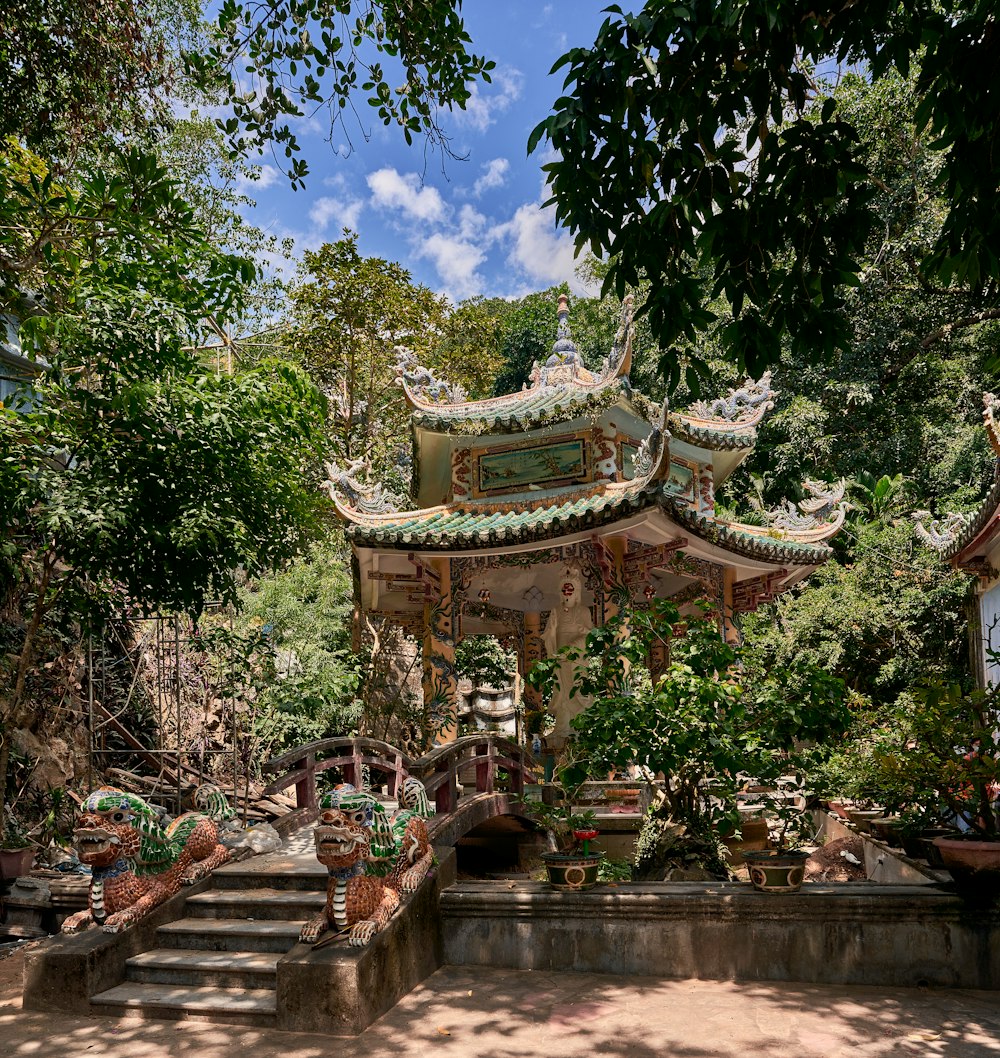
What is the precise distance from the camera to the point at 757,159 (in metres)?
4.65

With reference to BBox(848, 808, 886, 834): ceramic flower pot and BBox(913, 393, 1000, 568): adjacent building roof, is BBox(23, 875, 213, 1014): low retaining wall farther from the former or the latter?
BBox(913, 393, 1000, 568): adjacent building roof

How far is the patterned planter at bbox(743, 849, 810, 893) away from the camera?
6043mm

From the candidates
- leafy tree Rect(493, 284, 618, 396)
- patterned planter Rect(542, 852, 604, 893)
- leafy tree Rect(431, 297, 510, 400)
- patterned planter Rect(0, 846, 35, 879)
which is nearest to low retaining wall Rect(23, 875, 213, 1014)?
patterned planter Rect(0, 846, 35, 879)

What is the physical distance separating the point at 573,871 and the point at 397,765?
286 cm

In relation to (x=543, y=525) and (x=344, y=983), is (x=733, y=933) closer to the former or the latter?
(x=344, y=983)

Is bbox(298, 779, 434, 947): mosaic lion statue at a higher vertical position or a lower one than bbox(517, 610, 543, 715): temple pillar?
lower

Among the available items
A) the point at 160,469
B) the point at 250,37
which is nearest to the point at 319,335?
the point at 160,469

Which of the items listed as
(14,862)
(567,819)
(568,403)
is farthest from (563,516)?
(14,862)

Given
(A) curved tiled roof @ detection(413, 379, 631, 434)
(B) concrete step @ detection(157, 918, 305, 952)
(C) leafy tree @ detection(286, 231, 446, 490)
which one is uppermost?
(C) leafy tree @ detection(286, 231, 446, 490)

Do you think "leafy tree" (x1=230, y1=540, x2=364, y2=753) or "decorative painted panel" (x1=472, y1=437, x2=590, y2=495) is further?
"leafy tree" (x1=230, y1=540, x2=364, y2=753)

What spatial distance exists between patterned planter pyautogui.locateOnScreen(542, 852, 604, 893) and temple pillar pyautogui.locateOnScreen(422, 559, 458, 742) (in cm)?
449

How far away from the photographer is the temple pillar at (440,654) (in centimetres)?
1098

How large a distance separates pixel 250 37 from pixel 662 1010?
661 centimetres

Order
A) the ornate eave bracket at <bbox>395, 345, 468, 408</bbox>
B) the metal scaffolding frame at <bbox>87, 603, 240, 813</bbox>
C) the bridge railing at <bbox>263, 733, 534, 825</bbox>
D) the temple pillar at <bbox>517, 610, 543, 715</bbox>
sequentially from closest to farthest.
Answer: the bridge railing at <bbox>263, 733, 534, 825</bbox>
the metal scaffolding frame at <bbox>87, 603, 240, 813</bbox>
the ornate eave bracket at <bbox>395, 345, 468, 408</bbox>
the temple pillar at <bbox>517, 610, 543, 715</bbox>
